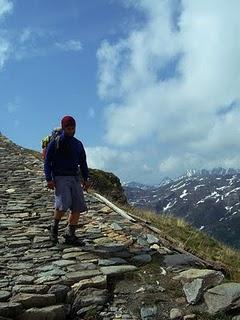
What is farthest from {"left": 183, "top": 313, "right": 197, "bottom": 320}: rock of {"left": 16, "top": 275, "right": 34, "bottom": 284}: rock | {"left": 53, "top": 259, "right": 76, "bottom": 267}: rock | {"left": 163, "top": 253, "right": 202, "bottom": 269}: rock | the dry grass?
{"left": 53, "top": 259, "right": 76, "bottom": 267}: rock

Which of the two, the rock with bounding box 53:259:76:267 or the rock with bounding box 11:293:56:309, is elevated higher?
the rock with bounding box 53:259:76:267

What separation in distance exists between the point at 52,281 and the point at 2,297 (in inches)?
37.3

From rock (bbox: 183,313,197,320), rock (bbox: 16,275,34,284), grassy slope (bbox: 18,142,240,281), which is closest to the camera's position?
rock (bbox: 183,313,197,320)

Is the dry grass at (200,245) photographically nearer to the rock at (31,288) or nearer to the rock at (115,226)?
the rock at (115,226)

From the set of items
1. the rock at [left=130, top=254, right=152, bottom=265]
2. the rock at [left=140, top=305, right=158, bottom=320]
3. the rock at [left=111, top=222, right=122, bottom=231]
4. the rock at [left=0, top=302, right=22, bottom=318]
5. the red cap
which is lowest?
the rock at [left=140, top=305, right=158, bottom=320]

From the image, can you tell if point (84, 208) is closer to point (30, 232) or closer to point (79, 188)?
point (79, 188)

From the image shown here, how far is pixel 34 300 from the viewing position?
7.75 metres

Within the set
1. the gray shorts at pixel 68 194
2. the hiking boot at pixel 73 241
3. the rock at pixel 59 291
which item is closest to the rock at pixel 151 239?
the hiking boot at pixel 73 241

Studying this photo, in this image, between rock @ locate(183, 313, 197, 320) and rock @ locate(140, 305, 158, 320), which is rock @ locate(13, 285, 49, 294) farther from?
rock @ locate(183, 313, 197, 320)

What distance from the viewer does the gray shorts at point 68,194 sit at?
10.8 meters

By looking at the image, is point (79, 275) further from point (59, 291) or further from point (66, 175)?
point (66, 175)

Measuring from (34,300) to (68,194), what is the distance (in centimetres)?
340

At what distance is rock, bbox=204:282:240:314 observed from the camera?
23.9 ft

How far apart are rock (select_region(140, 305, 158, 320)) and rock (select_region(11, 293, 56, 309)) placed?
4.56ft
